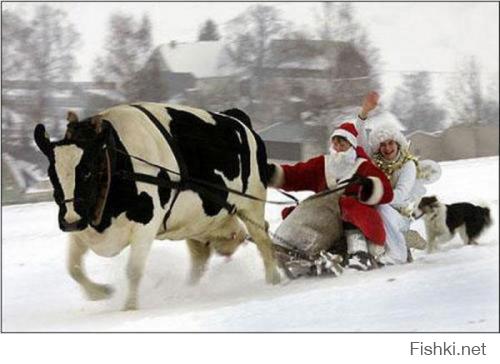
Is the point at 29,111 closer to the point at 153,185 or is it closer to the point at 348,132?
the point at 153,185

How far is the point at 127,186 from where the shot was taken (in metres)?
2.35

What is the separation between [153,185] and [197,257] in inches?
17.0

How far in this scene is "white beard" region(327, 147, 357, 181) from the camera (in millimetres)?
2672

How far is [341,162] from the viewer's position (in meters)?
2.68

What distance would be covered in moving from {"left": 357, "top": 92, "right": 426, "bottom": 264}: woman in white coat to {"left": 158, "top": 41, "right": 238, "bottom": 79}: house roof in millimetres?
442

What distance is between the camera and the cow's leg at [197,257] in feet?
8.81

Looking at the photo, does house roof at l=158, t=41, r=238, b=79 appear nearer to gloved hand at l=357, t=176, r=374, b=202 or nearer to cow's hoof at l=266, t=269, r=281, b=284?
gloved hand at l=357, t=176, r=374, b=202

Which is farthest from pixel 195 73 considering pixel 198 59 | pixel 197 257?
pixel 197 257

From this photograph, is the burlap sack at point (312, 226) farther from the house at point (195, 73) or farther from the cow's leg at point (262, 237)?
the house at point (195, 73)

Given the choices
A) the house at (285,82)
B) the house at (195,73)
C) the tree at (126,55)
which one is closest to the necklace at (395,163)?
the house at (285,82)

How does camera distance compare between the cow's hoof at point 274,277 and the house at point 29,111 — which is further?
the cow's hoof at point 274,277

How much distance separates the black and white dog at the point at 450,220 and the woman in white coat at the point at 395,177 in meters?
0.08

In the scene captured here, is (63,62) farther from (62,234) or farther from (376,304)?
(376,304)

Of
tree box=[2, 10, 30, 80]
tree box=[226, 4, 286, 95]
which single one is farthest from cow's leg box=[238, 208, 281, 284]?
tree box=[2, 10, 30, 80]
